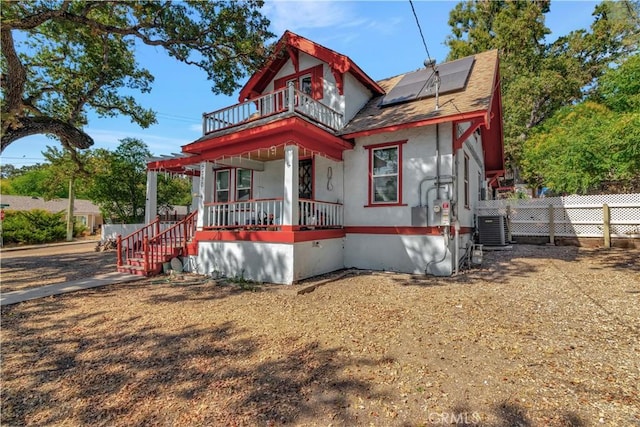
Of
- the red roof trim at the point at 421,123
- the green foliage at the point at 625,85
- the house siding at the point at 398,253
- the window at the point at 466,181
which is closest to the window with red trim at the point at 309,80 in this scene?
the red roof trim at the point at 421,123

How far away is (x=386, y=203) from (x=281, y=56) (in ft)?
21.8

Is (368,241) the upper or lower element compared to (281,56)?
lower

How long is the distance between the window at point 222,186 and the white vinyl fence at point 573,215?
10475mm

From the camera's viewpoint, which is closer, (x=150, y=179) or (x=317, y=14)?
(x=317, y=14)

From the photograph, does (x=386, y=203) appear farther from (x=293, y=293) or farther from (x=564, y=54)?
(x=564, y=54)

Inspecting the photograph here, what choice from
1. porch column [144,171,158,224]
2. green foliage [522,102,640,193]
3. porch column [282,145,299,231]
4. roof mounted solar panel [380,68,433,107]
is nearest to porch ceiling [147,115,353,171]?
porch column [282,145,299,231]

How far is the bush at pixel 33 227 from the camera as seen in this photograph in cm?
2314

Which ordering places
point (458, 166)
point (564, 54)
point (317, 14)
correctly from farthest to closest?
1. point (564, 54)
2. point (458, 166)
3. point (317, 14)

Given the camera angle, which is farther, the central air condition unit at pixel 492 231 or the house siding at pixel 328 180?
the central air condition unit at pixel 492 231

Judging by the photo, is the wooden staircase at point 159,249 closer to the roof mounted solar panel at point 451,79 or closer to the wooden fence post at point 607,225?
the roof mounted solar panel at point 451,79

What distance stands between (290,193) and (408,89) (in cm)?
588

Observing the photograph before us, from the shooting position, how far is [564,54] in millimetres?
25750

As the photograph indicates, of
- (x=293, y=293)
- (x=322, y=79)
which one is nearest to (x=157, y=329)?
(x=293, y=293)

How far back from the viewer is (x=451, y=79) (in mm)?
9523
